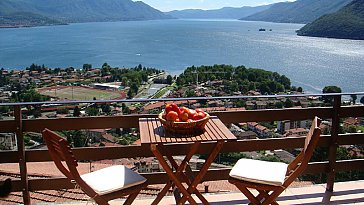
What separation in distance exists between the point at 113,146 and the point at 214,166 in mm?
893

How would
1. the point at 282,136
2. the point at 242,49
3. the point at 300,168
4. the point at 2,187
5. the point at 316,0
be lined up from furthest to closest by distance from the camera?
1. the point at 316,0
2. the point at 242,49
3. the point at 282,136
4. the point at 2,187
5. the point at 300,168

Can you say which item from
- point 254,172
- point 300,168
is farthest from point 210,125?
point 300,168

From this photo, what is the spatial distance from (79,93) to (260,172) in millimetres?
26982

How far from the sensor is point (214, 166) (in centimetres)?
318

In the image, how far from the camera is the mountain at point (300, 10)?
296 ft

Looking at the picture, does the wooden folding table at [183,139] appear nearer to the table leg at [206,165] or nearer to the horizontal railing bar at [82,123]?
the table leg at [206,165]

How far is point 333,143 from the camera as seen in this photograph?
3.14 m

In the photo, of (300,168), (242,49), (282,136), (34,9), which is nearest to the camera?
(300,168)

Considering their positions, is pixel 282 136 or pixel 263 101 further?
pixel 263 101

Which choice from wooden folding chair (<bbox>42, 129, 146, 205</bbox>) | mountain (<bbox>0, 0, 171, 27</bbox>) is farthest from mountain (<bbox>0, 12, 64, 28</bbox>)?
wooden folding chair (<bbox>42, 129, 146, 205</bbox>)

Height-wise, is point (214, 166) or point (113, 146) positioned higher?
point (113, 146)

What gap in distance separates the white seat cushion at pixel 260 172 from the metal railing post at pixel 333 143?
2.61 ft

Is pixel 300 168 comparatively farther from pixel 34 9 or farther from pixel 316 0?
pixel 34 9

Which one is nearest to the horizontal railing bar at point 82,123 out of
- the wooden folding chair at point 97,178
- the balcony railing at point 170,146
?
the balcony railing at point 170,146
